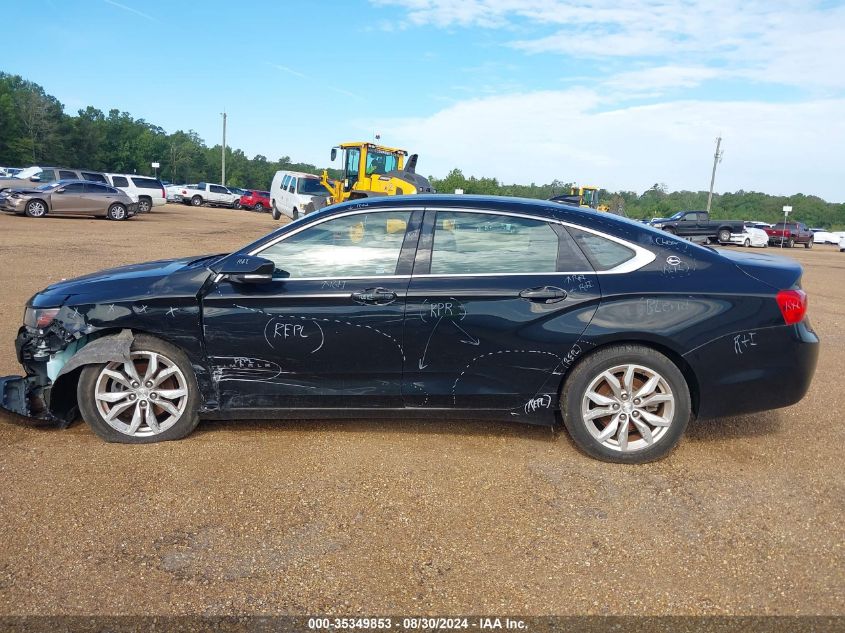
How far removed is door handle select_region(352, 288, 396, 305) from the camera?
3.99m

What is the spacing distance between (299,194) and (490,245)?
Result: 24847 millimetres

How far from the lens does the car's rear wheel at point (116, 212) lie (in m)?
24.9

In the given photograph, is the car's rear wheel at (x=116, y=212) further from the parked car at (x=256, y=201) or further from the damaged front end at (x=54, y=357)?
the parked car at (x=256, y=201)

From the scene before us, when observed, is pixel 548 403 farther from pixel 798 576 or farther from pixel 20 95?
pixel 20 95

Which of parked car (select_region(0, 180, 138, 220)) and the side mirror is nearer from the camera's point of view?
the side mirror

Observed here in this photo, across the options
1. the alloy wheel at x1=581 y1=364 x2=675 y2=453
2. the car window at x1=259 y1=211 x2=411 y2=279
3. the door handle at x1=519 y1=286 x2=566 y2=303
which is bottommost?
the alloy wheel at x1=581 y1=364 x2=675 y2=453

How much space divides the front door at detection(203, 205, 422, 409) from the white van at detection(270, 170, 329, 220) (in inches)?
863

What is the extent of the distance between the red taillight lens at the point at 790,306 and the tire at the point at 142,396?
357 centimetres

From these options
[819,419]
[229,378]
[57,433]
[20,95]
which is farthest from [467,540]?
[20,95]

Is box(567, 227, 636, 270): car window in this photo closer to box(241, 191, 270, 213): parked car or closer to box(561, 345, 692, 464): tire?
box(561, 345, 692, 464): tire

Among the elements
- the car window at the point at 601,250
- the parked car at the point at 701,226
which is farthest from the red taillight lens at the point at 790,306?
the parked car at the point at 701,226

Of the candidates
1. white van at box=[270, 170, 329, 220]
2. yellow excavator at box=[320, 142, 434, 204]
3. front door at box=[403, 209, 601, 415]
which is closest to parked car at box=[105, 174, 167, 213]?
white van at box=[270, 170, 329, 220]

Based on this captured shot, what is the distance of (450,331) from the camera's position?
157 inches

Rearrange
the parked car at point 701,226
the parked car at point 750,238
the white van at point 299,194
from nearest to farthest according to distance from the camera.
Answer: the white van at point 299,194
the parked car at point 701,226
the parked car at point 750,238
